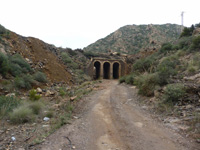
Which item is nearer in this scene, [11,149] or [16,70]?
[11,149]

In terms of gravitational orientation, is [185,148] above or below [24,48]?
below

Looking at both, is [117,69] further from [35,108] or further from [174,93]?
[35,108]

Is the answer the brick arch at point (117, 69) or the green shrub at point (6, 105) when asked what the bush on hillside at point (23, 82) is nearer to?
the green shrub at point (6, 105)

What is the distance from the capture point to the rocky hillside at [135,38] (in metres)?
47.4

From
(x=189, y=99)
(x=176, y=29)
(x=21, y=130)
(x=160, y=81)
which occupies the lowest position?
(x=21, y=130)

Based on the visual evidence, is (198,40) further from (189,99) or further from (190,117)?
(190,117)

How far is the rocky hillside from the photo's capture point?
4740cm

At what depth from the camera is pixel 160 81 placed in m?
7.59

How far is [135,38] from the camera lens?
52.7 m

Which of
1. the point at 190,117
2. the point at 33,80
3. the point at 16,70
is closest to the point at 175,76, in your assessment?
the point at 190,117

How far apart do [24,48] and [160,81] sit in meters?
13.8

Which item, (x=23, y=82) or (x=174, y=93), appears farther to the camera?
(x=23, y=82)

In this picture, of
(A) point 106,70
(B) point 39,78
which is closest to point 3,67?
(B) point 39,78

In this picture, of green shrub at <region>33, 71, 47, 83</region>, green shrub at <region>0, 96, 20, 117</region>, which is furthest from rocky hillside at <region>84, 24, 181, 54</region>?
green shrub at <region>0, 96, 20, 117</region>
